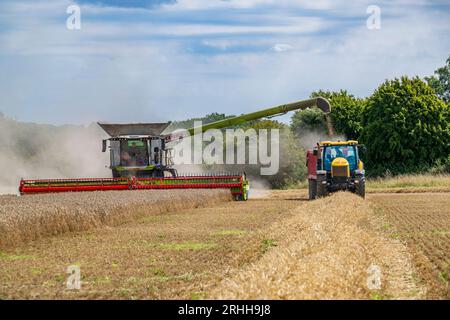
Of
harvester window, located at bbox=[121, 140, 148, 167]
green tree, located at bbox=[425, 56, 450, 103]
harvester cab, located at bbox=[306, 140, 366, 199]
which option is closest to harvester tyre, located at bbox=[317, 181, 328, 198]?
harvester cab, located at bbox=[306, 140, 366, 199]

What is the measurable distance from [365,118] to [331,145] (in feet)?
101

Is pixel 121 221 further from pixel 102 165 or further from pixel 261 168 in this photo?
pixel 261 168

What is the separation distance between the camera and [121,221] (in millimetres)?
21984

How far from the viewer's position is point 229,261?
12.1 metres

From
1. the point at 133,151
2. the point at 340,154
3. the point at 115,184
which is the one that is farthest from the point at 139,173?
the point at 340,154

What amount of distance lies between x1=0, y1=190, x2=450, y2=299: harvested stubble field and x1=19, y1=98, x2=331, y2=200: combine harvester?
11.1 m

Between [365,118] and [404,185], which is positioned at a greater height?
[365,118]

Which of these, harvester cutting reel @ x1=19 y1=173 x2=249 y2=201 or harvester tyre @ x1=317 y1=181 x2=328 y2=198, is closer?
harvester tyre @ x1=317 y1=181 x2=328 y2=198

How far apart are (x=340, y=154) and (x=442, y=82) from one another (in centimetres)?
6147

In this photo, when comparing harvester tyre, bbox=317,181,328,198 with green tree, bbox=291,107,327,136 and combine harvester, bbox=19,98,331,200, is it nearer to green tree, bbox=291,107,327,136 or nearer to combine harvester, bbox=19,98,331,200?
combine harvester, bbox=19,98,331,200

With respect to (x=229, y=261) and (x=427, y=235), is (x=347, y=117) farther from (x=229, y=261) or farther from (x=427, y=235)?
(x=229, y=261)

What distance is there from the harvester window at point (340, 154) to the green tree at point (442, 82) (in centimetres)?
5982

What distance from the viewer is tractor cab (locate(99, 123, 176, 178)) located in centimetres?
3325
